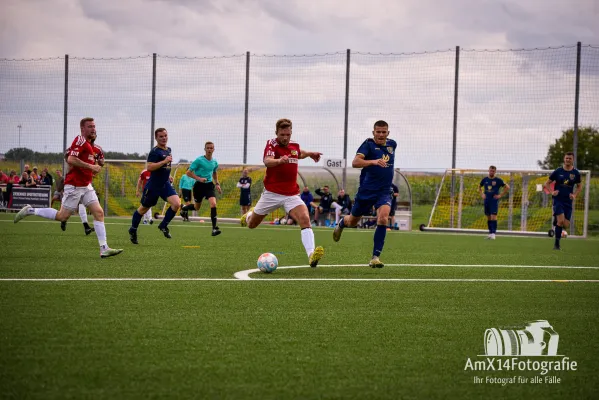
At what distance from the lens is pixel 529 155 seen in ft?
88.3

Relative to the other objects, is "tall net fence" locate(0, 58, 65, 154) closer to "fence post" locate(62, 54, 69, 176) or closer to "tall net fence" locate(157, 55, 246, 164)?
"fence post" locate(62, 54, 69, 176)

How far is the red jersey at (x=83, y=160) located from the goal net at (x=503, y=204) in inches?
741

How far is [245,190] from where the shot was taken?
3019 cm

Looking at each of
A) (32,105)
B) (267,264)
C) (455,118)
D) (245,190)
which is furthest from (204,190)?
(32,105)

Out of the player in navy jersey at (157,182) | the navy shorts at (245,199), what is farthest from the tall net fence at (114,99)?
the player in navy jersey at (157,182)

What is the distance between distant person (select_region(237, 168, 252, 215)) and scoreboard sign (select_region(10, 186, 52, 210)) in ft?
28.9

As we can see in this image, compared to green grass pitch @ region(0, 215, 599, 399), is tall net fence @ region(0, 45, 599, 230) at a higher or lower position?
higher

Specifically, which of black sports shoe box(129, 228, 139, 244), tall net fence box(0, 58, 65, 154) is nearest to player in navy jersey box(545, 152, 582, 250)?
black sports shoe box(129, 228, 139, 244)

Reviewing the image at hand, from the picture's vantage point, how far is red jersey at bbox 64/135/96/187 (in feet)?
38.4

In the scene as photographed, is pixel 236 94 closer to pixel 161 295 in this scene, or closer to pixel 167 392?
pixel 161 295

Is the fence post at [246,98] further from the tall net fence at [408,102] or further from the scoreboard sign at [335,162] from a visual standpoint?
the tall net fence at [408,102]

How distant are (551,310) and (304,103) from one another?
2360 centimetres

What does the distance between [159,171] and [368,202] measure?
5.70m

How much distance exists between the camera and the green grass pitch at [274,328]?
427 centimetres
